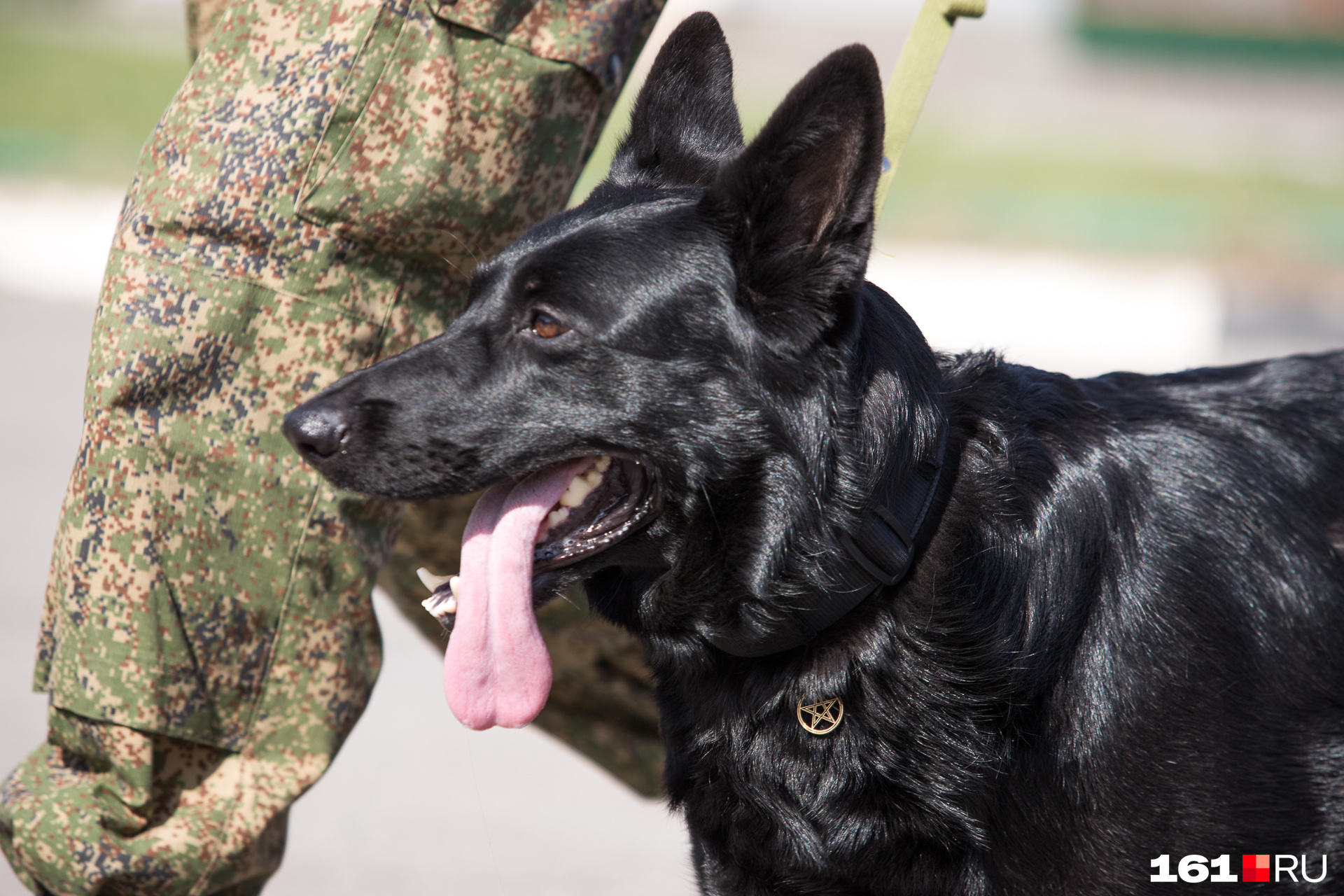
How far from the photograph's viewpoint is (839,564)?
2.19m

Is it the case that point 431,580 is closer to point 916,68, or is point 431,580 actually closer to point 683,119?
point 683,119

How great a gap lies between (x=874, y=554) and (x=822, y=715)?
0.31m

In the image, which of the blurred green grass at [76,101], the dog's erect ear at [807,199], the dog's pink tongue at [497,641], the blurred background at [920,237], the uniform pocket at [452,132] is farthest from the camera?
the blurred green grass at [76,101]

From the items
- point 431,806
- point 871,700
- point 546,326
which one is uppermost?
point 546,326

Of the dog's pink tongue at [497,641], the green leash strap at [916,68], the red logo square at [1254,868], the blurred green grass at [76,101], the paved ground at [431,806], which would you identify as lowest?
the paved ground at [431,806]

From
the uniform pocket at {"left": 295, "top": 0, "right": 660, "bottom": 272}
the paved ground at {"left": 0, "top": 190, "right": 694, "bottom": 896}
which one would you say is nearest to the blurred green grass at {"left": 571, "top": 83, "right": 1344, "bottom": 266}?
the paved ground at {"left": 0, "top": 190, "right": 694, "bottom": 896}

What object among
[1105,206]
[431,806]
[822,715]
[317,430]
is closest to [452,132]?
[317,430]

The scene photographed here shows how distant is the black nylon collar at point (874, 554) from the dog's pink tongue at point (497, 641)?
1.36ft

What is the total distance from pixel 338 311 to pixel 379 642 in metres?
0.70

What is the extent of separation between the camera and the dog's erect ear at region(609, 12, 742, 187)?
8.31 ft

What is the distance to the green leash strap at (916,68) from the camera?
102 inches

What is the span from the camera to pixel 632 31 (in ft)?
9.14

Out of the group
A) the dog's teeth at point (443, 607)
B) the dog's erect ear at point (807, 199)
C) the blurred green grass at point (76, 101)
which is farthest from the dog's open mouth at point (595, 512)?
the blurred green grass at point (76, 101)

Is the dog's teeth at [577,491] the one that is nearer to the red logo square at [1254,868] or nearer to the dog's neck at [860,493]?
the dog's neck at [860,493]
